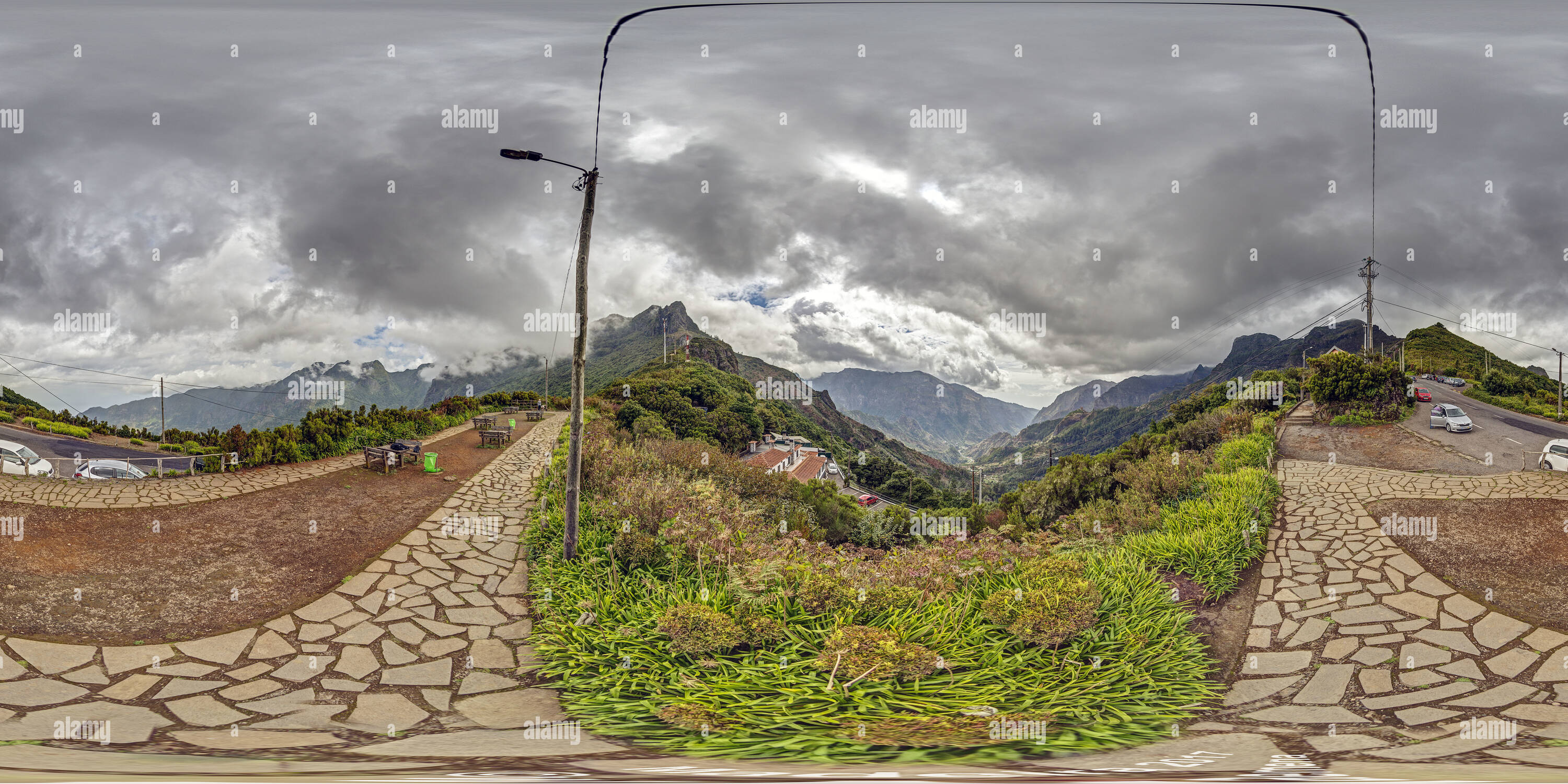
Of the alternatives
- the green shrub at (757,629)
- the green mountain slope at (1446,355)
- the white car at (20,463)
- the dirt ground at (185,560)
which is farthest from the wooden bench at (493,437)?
the green mountain slope at (1446,355)

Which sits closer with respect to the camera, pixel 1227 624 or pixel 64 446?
pixel 1227 624

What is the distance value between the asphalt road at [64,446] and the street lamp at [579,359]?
36.4 feet

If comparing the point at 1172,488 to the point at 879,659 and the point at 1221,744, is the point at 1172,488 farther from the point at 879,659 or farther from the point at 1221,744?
the point at 879,659

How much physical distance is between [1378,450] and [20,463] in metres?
20.9

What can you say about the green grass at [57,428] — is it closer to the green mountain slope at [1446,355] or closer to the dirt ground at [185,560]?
the dirt ground at [185,560]

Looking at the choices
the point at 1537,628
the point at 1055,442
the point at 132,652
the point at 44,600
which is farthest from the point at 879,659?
the point at 1055,442

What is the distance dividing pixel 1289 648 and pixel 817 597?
3762 mm

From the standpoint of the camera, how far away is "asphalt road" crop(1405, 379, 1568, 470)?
838cm

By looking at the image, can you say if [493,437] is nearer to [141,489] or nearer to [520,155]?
[141,489]

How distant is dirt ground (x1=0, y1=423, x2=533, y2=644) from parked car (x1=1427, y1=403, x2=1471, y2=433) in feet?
58.1

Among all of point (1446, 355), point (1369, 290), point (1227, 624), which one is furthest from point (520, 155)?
point (1446, 355)

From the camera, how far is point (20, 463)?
7.71 metres

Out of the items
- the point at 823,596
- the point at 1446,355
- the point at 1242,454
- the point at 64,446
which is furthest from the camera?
the point at 1446,355

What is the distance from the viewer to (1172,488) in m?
7.87
